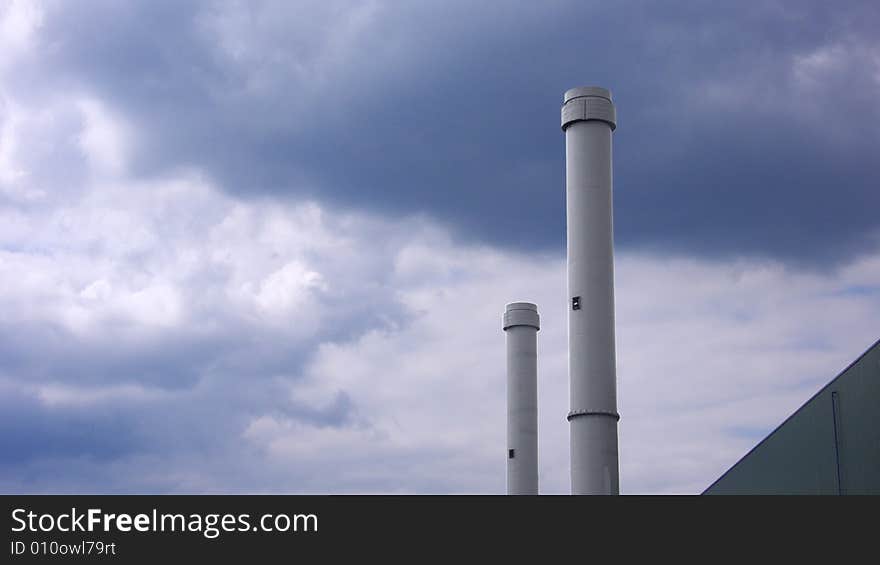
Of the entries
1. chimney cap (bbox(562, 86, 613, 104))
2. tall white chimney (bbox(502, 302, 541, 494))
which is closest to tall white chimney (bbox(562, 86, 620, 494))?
chimney cap (bbox(562, 86, 613, 104))

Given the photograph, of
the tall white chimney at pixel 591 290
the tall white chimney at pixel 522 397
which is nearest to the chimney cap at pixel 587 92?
the tall white chimney at pixel 591 290

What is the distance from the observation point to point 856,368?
117 ft

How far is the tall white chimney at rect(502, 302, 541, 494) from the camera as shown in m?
63.4

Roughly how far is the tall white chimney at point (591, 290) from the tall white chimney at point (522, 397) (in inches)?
828

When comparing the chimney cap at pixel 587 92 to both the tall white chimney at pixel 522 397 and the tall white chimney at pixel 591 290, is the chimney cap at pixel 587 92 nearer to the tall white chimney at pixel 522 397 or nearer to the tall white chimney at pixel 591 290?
the tall white chimney at pixel 591 290

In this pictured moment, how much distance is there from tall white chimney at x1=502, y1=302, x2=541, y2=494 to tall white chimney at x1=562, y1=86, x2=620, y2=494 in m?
21.0

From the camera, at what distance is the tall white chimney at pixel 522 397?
208ft

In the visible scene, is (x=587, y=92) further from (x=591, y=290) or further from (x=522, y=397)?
(x=522, y=397)

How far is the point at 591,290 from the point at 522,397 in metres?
22.0

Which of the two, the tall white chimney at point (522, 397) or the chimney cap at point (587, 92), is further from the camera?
the tall white chimney at point (522, 397)
